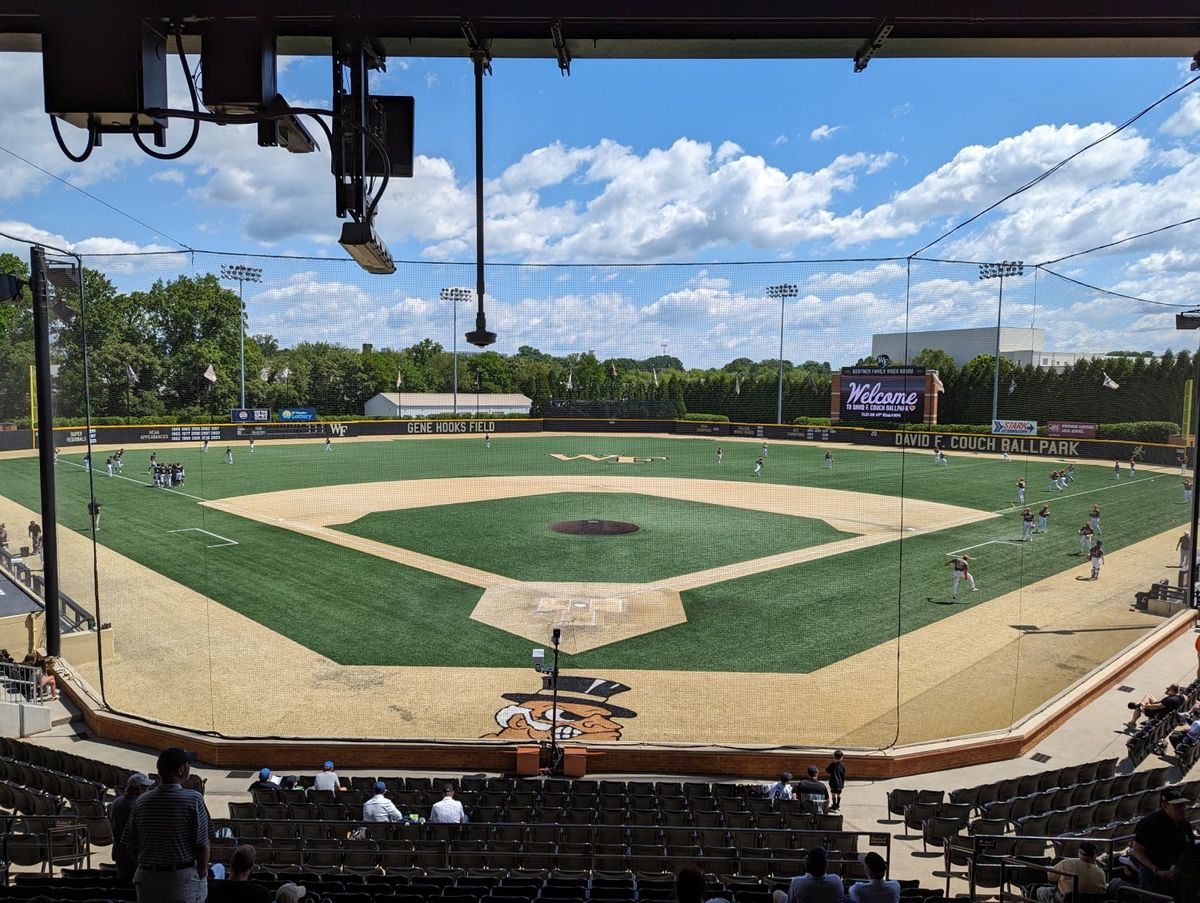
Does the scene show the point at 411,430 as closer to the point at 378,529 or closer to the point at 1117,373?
the point at 378,529

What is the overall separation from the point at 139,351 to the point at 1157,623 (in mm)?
35675

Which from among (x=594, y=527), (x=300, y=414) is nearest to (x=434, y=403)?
(x=300, y=414)

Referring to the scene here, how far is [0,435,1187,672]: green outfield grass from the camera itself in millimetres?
16516

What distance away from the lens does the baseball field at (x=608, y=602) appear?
13.3 meters

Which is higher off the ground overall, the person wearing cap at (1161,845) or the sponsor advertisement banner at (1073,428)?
the sponsor advertisement banner at (1073,428)

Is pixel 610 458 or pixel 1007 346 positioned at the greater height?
pixel 1007 346

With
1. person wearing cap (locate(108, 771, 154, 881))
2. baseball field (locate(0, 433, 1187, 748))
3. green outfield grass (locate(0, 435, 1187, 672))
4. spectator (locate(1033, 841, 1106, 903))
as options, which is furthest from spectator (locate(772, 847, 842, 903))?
baseball field (locate(0, 433, 1187, 748))

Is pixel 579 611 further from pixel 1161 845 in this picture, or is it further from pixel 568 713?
pixel 1161 845

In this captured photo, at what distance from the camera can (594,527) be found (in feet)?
94.8

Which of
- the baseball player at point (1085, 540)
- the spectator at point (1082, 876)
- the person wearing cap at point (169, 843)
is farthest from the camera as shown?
the baseball player at point (1085, 540)

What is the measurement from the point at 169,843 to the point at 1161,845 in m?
5.86

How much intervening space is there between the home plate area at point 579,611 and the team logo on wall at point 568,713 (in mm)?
1884

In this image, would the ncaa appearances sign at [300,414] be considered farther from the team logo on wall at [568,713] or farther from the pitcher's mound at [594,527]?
the team logo on wall at [568,713]

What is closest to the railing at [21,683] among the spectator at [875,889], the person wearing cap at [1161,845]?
the spectator at [875,889]
